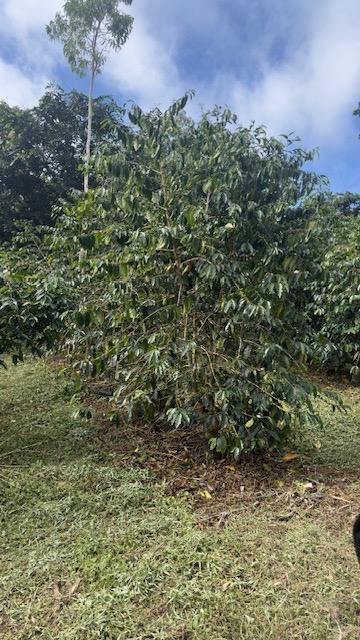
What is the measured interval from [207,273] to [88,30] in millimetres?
9940

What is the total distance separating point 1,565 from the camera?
1.87 m

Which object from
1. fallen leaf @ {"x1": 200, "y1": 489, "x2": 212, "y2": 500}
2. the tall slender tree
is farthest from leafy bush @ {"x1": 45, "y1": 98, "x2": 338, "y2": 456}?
the tall slender tree

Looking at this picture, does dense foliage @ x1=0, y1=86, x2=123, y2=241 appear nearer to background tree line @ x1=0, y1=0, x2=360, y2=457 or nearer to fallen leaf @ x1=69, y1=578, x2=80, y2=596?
background tree line @ x1=0, y1=0, x2=360, y2=457

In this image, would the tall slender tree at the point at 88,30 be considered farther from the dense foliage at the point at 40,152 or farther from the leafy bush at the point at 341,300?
the leafy bush at the point at 341,300

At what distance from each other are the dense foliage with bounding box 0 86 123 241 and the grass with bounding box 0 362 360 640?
1048 centimetres

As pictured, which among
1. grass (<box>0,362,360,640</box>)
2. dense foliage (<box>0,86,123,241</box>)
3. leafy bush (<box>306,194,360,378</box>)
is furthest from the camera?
dense foliage (<box>0,86,123,241</box>)

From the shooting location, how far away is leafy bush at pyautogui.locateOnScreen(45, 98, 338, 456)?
2439 millimetres

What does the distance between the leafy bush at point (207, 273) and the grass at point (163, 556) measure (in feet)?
1.36

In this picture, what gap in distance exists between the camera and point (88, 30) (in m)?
9.82

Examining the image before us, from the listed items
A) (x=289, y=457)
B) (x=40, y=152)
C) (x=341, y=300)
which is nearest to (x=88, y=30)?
(x=40, y=152)

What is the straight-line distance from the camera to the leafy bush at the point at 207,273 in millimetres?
2439

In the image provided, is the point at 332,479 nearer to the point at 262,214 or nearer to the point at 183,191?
the point at 262,214

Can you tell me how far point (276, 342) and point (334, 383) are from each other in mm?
3172

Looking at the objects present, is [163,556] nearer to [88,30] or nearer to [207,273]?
[207,273]
